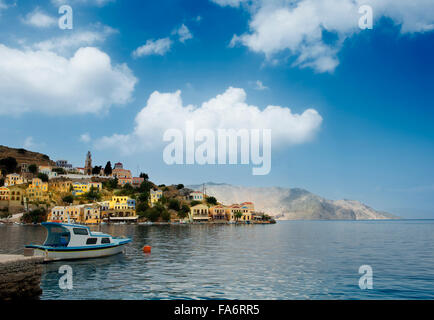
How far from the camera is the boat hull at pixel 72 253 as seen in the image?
34.8m

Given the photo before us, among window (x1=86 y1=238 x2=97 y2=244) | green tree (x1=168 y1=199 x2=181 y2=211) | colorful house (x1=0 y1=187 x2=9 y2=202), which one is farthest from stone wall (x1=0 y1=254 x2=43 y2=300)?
green tree (x1=168 y1=199 x2=181 y2=211)

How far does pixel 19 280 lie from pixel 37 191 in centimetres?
16658

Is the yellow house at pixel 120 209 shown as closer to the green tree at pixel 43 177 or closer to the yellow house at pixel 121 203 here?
the yellow house at pixel 121 203

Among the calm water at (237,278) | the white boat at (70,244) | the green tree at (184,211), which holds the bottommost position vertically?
the green tree at (184,211)

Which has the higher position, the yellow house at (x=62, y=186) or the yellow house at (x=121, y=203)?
the yellow house at (x=62, y=186)

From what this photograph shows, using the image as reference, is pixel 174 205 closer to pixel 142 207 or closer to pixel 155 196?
pixel 155 196

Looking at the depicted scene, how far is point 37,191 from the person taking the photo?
541ft

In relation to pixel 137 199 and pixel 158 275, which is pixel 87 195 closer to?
pixel 137 199

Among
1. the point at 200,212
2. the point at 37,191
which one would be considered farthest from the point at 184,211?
the point at 37,191

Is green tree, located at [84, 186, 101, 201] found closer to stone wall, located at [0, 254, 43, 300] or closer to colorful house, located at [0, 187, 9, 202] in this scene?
colorful house, located at [0, 187, 9, 202]

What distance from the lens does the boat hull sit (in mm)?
34844

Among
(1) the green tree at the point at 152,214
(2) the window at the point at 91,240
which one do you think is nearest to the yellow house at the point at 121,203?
(1) the green tree at the point at 152,214

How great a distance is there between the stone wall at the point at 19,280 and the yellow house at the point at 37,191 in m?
160
